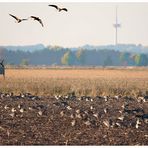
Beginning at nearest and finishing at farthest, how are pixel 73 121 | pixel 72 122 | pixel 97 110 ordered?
pixel 72 122, pixel 73 121, pixel 97 110

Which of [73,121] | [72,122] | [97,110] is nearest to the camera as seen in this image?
[72,122]

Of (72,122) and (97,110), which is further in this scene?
(97,110)

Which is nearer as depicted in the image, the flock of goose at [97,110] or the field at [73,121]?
the field at [73,121]

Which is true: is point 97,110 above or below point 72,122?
above

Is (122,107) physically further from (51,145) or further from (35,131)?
(51,145)

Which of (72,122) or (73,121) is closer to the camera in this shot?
(72,122)

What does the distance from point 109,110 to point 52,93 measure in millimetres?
9399

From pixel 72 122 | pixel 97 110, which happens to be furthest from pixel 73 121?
pixel 97 110

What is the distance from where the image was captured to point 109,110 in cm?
2378

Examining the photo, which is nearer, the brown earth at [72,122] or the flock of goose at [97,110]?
the brown earth at [72,122]

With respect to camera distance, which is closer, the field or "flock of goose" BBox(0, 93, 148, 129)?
the field

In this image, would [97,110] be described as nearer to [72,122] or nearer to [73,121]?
[73,121]

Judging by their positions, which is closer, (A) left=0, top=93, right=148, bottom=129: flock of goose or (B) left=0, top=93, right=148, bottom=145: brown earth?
(B) left=0, top=93, right=148, bottom=145: brown earth

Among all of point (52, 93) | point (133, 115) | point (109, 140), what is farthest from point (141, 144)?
point (52, 93)
